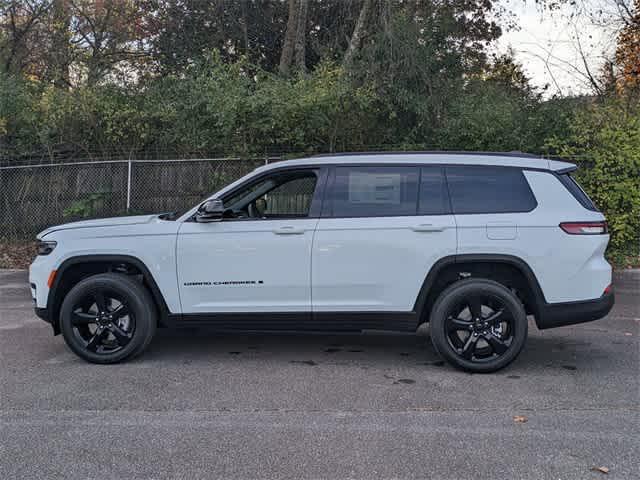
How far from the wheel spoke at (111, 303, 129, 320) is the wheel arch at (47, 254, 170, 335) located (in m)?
0.26

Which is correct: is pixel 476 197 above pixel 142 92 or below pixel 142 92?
below

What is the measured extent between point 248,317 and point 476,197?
2.24 meters

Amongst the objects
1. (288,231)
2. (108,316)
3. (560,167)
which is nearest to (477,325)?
(560,167)

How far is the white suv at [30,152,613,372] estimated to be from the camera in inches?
219

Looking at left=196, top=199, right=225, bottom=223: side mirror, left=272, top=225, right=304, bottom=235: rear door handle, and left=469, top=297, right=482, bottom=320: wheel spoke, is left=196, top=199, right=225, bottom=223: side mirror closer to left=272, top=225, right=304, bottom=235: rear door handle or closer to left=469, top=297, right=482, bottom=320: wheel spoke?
left=272, top=225, right=304, bottom=235: rear door handle

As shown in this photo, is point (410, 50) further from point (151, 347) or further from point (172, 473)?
point (172, 473)

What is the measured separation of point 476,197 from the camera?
573cm

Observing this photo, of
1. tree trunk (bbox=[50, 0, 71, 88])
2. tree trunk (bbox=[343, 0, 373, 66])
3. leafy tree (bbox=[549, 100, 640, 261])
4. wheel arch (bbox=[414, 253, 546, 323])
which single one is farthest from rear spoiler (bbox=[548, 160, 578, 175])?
tree trunk (bbox=[50, 0, 71, 88])

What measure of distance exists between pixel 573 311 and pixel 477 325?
81cm

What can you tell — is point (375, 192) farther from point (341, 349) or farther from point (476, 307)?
point (341, 349)

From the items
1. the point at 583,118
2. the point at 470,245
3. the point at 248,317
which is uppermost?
the point at 583,118

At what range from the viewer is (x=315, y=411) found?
473 centimetres

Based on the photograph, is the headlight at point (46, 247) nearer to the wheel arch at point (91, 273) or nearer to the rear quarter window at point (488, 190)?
the wheel arch at point (91, 273)

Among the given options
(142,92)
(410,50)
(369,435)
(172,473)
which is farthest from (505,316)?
(142,92)
